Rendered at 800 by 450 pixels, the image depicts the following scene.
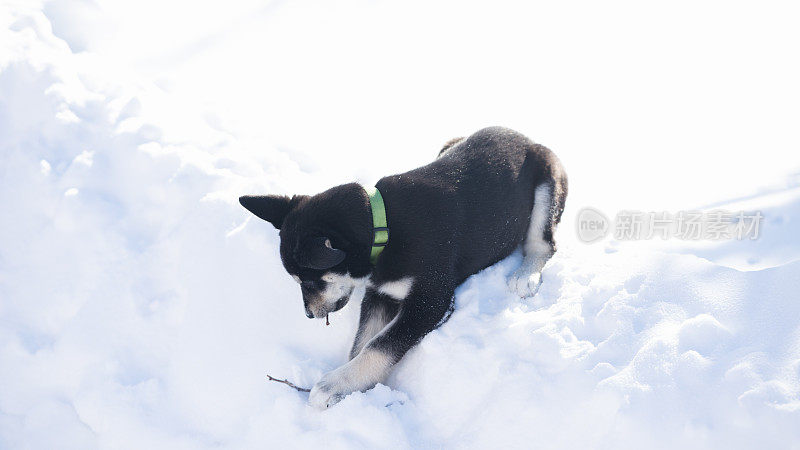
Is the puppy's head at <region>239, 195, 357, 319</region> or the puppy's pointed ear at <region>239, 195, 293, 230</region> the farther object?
the puppy's pointed ear at <region>239, 195, 293, 230</region>

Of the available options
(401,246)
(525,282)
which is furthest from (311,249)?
(525,282)

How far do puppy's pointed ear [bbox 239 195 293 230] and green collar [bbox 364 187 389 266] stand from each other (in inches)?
21.6

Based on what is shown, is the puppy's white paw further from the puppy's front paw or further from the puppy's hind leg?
the puppy's front paw

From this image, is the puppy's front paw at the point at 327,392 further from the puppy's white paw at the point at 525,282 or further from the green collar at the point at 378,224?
the puppy's white paw at the point at 525,282

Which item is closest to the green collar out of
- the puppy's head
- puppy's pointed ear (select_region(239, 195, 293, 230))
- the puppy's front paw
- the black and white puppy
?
the black and white puppy

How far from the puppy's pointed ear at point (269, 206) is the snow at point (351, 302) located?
502 mm

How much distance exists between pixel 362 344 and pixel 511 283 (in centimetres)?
104

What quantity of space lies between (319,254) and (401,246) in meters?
0.56

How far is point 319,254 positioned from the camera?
2787 mm

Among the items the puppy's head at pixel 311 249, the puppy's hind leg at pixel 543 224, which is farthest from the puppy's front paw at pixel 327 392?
the puppy's hind leg at pixel 543 224

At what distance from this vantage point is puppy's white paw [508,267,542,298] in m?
3.43

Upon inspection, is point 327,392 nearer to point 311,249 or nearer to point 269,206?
point 311,249

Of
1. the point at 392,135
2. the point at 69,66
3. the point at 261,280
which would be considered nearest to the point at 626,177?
the point at 392,135

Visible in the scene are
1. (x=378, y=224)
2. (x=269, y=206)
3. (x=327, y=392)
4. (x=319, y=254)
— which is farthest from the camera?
(x=269, y=206)
